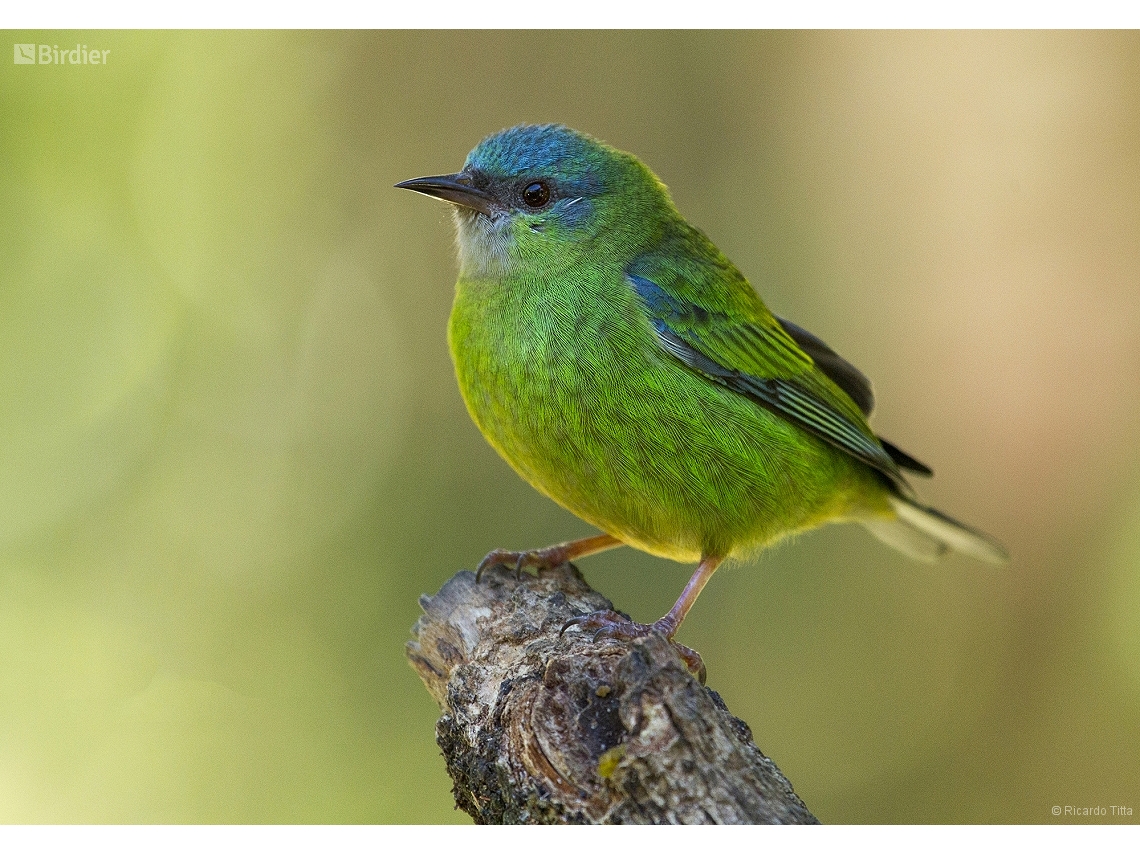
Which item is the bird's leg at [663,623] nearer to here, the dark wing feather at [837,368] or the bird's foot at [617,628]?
the bird's foot at [617,628]

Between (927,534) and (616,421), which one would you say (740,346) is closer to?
(616,421)

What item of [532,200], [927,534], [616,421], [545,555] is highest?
[532,200]

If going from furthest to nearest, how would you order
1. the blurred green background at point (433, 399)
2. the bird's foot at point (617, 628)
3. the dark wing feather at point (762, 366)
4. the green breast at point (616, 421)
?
the blurred green background at point (433, 399)
the dark wing feather at point (762, 366)
the green breast at point (616, 421)
the bird's foot at point (617, 628)

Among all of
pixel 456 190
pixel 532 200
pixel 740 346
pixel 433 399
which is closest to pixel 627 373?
pixel 740 346

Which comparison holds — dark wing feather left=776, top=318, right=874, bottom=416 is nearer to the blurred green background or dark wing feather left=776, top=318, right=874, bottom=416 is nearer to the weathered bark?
the blurred green background

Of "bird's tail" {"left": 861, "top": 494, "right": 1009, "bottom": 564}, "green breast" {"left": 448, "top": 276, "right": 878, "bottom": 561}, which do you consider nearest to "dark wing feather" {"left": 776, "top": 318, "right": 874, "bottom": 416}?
"bird's tail" {"left": 861, "top": 494, "right": 1009, "bottom": 564}

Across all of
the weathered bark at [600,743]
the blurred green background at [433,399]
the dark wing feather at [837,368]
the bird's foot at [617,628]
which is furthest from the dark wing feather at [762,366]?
the blurred green background at [433,399]
